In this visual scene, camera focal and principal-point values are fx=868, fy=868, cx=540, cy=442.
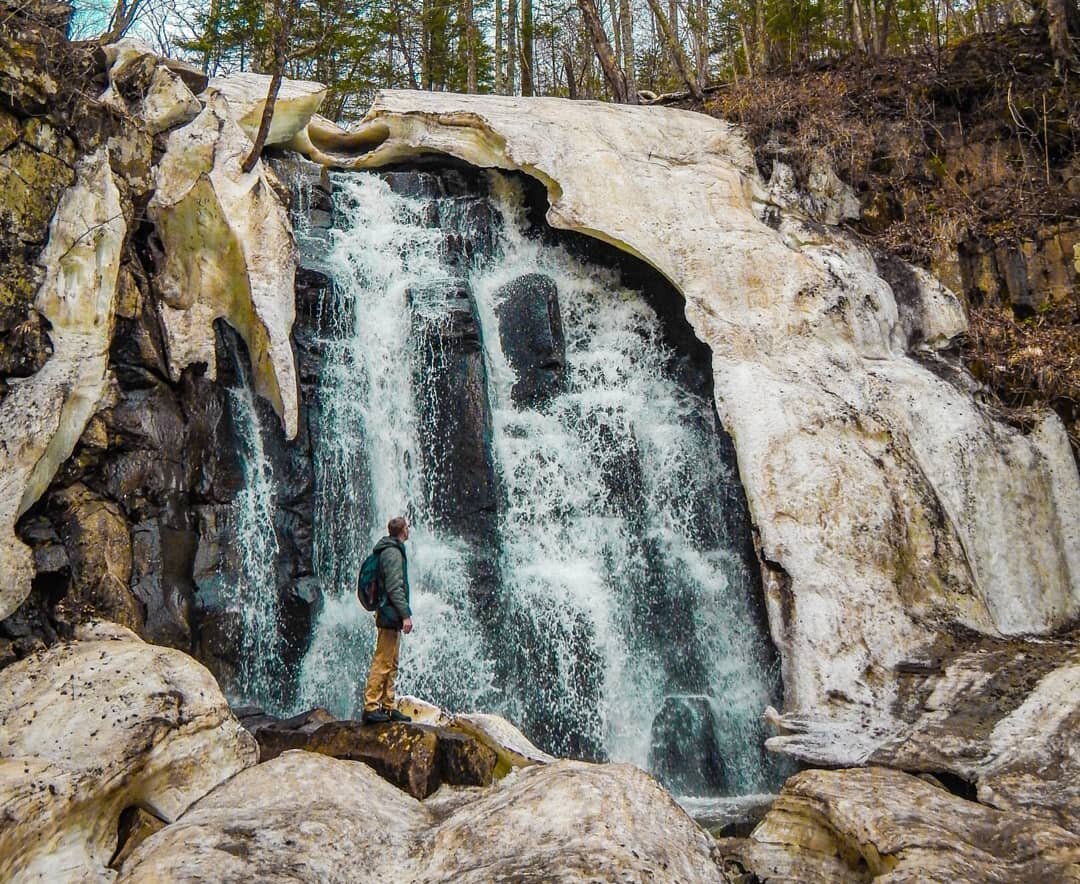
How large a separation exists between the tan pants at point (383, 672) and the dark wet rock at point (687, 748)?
3.02 m

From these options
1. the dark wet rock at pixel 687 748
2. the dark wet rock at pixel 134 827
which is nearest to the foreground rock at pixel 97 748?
the dark wet rock at pixel 134 827

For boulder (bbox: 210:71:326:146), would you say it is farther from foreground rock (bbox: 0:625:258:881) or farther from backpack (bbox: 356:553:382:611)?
foreground rock (bbox: 0:625:258:881)

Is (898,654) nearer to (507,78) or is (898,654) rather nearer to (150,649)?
(150,649)

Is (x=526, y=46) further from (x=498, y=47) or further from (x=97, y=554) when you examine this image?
(x=97, y=554)

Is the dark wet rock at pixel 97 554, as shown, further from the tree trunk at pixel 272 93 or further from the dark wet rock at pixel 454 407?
the tree trunk at pixel 272 93

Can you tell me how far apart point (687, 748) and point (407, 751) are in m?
3.37

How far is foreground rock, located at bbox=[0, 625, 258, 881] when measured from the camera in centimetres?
419

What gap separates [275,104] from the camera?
11328mm

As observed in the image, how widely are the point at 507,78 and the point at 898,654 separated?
20.1m

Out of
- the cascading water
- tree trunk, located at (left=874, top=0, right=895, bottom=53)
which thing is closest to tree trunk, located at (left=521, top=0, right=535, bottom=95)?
tree trunk, located at (left=874, top=0, right=895, bottom=53)

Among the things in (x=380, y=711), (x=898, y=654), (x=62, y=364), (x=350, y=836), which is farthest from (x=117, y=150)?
(x=898, y=654)

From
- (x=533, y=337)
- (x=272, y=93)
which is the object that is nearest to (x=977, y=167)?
(x=533, y=337)

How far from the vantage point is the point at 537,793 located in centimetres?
438

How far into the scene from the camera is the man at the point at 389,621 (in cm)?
610
